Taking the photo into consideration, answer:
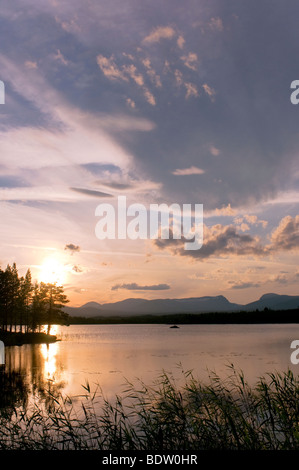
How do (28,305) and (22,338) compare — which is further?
(28,305)

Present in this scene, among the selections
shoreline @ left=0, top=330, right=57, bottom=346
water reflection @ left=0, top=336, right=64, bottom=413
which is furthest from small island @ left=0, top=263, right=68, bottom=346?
water reflection @ left=0, top=336, right=64, bottom=413

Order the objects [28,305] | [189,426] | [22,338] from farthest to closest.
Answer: [28,305] → [22,338] → [189,426]

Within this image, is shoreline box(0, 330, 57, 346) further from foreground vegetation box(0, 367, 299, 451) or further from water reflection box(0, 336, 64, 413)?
foreground vegetation box(0, 367, 299, 451)

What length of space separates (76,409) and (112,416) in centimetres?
293

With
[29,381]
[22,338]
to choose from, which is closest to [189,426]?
[29,381]

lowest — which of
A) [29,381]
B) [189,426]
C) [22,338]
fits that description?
[22,338]

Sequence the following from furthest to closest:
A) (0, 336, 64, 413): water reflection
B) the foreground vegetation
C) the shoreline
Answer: the shoreline < (0, 336, 64, 413): water reflection < the foreground vegetation

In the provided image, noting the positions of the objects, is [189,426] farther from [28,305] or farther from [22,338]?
[28,305]

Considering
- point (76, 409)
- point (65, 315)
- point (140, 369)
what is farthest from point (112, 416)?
point (65, 315)

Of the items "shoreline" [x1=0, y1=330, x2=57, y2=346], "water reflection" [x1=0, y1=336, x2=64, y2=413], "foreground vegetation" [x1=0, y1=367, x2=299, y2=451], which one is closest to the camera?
"foreground vegetation" [x1=0, y1=367, x2=299, y2=451]

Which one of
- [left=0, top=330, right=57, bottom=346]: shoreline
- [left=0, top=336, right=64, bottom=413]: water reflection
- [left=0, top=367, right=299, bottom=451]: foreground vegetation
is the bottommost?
[left=0, top=330, right=57, bottom=346]: shoreline

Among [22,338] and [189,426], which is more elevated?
[189,426]

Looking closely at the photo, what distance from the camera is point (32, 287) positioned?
372ft

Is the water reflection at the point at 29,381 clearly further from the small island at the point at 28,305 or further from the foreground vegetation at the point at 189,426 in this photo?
the small island at the point at 28,305
